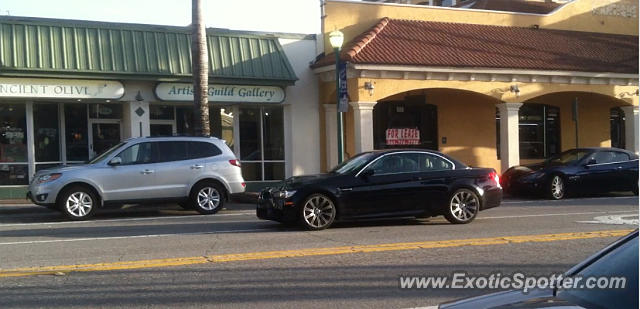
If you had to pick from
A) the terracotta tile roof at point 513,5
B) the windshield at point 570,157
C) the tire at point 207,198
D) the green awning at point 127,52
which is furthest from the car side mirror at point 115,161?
the terracotta tile roof at point 513,5

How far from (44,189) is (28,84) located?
15.9 ft

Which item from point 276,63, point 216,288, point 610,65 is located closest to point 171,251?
A: point 216,288

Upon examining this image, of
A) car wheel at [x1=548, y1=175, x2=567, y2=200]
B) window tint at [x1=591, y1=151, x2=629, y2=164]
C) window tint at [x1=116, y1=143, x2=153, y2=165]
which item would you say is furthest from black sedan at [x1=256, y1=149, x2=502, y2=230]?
window tint at [x1=591, y1=151, x2=629, y2=164]

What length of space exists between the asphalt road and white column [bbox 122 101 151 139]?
529 cm

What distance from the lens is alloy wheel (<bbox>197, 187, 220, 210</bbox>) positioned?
14.0 meters

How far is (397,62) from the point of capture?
61.1ft

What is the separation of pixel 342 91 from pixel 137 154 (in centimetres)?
557

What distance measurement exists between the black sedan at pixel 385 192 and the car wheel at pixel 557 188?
237 inches

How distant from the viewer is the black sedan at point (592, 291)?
9.80 ft

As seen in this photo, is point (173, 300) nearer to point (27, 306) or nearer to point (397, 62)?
point (27, 306)

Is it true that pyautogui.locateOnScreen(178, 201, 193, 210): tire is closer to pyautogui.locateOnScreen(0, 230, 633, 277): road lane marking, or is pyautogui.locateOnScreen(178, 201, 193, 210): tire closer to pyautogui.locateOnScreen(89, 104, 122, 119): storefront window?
pyautogui.locateOnScreen(89, 104, 122, 119): storefront window

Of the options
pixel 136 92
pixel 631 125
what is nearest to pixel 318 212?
pixel 136 92

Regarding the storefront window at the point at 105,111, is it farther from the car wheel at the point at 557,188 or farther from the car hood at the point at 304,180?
the car wheel at the point at 557,188

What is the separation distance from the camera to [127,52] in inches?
695
